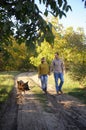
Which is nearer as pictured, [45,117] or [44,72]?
[45,117]

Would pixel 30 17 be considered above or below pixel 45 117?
above

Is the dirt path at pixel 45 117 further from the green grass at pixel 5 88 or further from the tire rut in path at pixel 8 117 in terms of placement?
the green grass at pixel 5 88

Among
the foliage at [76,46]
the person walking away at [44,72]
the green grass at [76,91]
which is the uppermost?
the foliage at [76,46]

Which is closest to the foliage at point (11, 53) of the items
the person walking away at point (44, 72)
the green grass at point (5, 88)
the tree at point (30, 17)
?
the tree at point (30, 17)

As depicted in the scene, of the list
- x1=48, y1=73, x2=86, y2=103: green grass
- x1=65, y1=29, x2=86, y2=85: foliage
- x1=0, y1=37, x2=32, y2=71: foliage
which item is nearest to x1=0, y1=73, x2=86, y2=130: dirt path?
x1=0, y1=37, x2=32, y2=71: foliage

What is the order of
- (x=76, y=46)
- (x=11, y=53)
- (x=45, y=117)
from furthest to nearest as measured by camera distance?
(x=76, y=46) < (x=11, y=53) < (x=45, y=117)

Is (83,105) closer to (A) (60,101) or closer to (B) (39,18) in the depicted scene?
(A) (60,101)

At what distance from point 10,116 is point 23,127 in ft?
6.29

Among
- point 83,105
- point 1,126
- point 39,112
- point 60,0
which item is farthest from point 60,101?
point 60,0

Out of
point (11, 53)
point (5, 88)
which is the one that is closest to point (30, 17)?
point (11, 53)

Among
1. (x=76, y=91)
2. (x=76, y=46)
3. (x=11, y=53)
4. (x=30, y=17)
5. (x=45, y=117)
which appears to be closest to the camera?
(x=30, y=17)

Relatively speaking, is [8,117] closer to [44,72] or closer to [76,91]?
[44,72]

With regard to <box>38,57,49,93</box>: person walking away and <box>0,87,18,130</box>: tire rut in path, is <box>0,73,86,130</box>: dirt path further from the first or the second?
<box>38,57,49,93</box>: person walking away

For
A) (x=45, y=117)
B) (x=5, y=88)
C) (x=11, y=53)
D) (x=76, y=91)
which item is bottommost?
(x=45, y=117)
